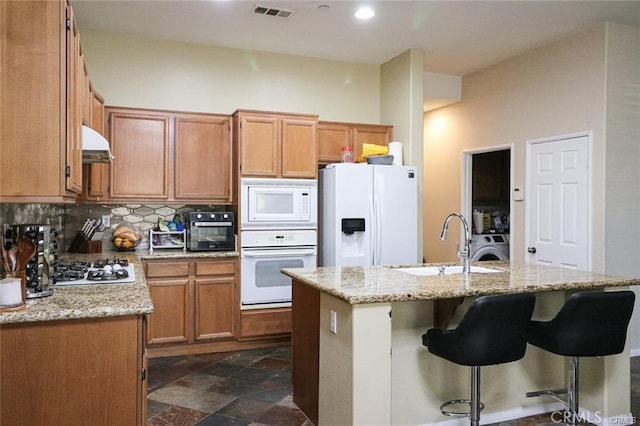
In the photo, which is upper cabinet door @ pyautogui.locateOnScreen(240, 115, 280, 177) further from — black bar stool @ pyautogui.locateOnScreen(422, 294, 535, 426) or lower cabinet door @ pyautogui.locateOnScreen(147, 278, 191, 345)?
black bar stool @ pyautogui.locateOnScreen(422, 294, 535, 426)

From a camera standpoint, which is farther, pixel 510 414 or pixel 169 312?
pixel 169 312

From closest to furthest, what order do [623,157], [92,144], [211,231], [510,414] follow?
1. [92,144]
2. [510,414]
3. [623,157]
4. [211,231]

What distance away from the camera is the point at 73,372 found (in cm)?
190

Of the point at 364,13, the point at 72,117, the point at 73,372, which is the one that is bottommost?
the point at 73,372

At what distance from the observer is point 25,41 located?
1.97 meters

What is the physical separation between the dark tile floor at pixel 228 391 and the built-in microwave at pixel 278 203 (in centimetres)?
119

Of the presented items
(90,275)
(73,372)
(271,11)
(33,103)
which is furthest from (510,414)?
(271,11)

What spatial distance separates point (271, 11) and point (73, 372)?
10.5ft

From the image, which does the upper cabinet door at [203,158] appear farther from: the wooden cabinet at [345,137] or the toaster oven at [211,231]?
the wooden cabinet at [345,137]

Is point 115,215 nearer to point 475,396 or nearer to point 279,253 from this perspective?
point 279,253

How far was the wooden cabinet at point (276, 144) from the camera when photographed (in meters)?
4.52

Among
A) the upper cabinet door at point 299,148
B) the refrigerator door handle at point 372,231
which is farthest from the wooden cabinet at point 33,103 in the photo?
the refrigerator door handle at point 372,231

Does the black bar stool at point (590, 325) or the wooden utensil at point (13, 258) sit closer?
the wooden utensil at point (13, 258)

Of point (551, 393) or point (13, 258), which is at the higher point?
point (13, 258)
